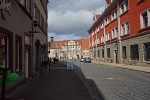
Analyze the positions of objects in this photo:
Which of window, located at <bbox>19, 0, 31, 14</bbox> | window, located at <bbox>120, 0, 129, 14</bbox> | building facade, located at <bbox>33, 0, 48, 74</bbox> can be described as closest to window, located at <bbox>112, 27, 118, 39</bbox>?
window, located at <bbox>120, 0, 129, 14</bbox>

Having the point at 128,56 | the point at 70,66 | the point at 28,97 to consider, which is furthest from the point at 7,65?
the point at 128,56

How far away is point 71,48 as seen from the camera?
11375 cm

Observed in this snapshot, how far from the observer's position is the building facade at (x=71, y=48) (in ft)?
Answer: 347

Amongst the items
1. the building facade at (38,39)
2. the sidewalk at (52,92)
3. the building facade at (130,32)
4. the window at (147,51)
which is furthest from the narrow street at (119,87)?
the building facade at (130,32)

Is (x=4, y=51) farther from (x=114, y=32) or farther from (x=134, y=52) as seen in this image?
(x=114, y=32)

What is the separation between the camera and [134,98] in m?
7.48

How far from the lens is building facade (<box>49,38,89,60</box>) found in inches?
4159

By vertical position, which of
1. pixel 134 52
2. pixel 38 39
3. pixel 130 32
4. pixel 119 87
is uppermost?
pixel 130 32

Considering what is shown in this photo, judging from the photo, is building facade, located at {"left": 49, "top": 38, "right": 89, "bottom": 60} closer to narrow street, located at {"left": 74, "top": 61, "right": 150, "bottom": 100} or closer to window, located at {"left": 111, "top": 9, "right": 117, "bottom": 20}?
window, located at {"left": 111, "top": 9, "right": 117, "bottom": 20}

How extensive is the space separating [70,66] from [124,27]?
1291 cm

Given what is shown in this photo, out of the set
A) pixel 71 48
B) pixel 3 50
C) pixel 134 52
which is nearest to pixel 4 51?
pixel 3 50

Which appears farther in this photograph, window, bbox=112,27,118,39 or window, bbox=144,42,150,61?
window, bbox=112,27,118,39

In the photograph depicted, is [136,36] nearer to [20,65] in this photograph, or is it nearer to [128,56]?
[128,56]

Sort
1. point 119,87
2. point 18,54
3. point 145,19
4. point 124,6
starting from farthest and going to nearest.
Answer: point 124,6 < point 145,19 < point 18,54 < point 119,87
